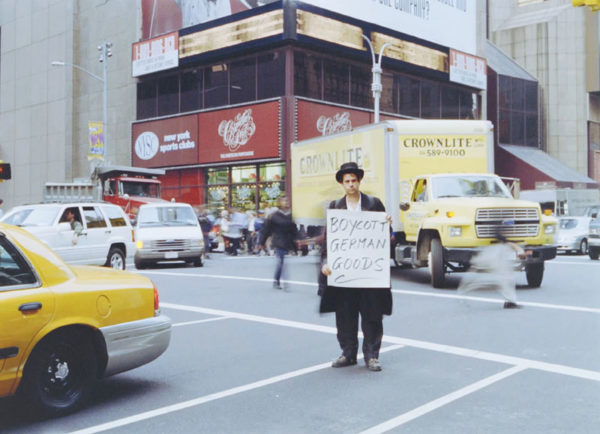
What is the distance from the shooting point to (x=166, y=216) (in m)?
19.1

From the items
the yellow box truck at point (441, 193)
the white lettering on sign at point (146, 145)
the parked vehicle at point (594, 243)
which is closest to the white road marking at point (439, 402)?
the yellow box truck at point (441, 193)

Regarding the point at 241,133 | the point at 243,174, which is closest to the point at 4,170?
the point at 241,133

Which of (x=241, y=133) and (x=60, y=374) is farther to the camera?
(x=241, y=133)

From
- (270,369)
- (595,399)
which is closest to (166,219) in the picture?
(270,369)

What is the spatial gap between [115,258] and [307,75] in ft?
61.2

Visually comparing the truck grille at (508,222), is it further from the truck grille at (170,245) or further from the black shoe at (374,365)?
the truck grille at (170,245)

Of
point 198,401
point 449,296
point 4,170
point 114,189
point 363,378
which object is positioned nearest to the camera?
point 198,401

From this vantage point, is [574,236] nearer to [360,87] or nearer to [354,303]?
[360,87]

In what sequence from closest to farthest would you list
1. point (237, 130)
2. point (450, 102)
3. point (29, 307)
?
point (29, 307), point (237, 130), point (450, 102)

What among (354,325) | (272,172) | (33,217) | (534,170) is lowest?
(354,325)

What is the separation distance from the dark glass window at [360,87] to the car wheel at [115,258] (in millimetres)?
20820

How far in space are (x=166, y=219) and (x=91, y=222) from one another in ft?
11.7

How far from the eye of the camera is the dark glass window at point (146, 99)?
38375 mm

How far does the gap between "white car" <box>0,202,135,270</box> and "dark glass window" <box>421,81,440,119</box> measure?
26.3m
